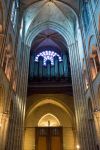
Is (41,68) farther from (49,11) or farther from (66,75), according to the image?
(49,11)

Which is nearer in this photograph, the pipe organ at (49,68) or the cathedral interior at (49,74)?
the cathedral interior at (49,74)

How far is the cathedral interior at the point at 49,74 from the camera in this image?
10.1 meters

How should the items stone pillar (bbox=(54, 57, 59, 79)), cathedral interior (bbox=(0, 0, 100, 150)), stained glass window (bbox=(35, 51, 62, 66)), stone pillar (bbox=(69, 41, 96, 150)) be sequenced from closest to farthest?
cathedral interior (bbox=(0, 0, 100, 150)) < stone pillar (bbox=(69, 41, 96, 150)) < stone pillar (bbox=(54, 57, 59, 79)) < stained glass window (bbox=(35, 51, 62, 66))

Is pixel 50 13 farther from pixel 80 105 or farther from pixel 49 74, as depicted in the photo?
pixel 80 105

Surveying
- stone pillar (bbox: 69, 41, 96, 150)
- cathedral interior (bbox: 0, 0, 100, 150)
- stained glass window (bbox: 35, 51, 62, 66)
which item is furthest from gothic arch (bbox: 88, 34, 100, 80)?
stained glass window (bbox: 35, 51, 62, 66)

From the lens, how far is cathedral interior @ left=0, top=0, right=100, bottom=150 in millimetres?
10125

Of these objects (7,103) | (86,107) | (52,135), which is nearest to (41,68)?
(52,135)

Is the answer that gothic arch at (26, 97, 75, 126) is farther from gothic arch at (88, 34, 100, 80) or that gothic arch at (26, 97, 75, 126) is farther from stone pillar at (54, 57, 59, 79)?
gothic arch at (88, 34, 100, 80)

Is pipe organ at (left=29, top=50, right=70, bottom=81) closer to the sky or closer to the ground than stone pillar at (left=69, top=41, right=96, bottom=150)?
closer to the sky

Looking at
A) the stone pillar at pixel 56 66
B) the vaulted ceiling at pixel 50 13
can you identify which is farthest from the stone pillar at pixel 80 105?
the stone pillar at pixel 56 66

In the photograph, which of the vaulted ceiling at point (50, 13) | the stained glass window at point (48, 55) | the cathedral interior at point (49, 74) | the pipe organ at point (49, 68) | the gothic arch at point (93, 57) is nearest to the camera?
the cathedral interior at point (49, 74)

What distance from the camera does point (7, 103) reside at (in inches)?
390

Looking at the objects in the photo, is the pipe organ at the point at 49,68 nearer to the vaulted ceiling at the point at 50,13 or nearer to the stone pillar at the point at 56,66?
the stone pillar at the point at 56,66

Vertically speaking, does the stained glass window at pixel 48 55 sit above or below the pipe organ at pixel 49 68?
above
